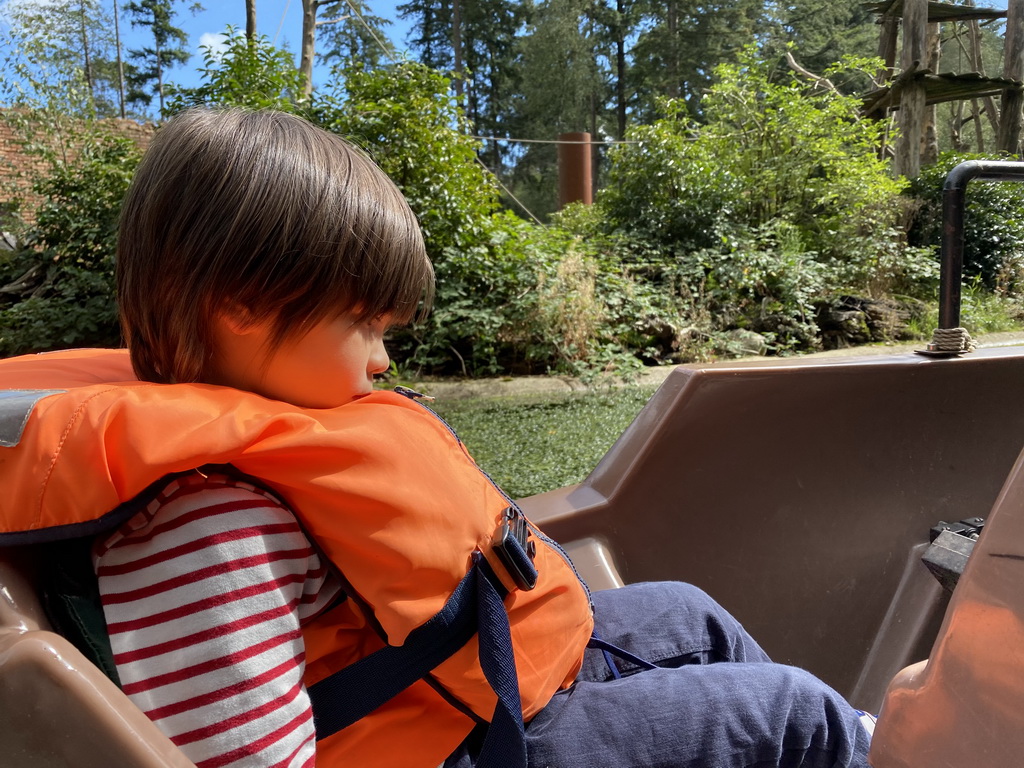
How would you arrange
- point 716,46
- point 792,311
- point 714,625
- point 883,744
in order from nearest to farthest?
1. point 883,744
2. point 714,625
3. point 792,311
4. point 716,46

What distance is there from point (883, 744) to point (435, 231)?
5.20 m

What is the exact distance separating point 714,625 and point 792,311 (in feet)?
19.7

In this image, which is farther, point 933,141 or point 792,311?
point 933,141

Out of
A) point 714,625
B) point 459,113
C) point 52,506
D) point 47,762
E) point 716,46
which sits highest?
point 716,46

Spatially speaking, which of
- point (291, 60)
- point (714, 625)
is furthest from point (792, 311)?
point (714, 625)

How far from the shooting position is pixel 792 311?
664cm

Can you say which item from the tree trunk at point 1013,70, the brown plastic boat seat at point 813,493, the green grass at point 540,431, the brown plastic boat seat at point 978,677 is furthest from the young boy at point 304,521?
the tree trunk at point 1013,70

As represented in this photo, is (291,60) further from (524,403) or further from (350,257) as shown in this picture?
(350,257)

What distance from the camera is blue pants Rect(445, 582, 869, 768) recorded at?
0.83 metres

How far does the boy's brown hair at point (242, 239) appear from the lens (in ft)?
2.29

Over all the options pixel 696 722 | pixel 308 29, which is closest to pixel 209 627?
pixel 696 722

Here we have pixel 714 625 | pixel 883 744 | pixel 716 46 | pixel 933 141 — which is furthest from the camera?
pixel 716 46

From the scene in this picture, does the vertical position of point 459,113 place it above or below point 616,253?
above

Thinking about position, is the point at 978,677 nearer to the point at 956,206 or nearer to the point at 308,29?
the point at 956,206
